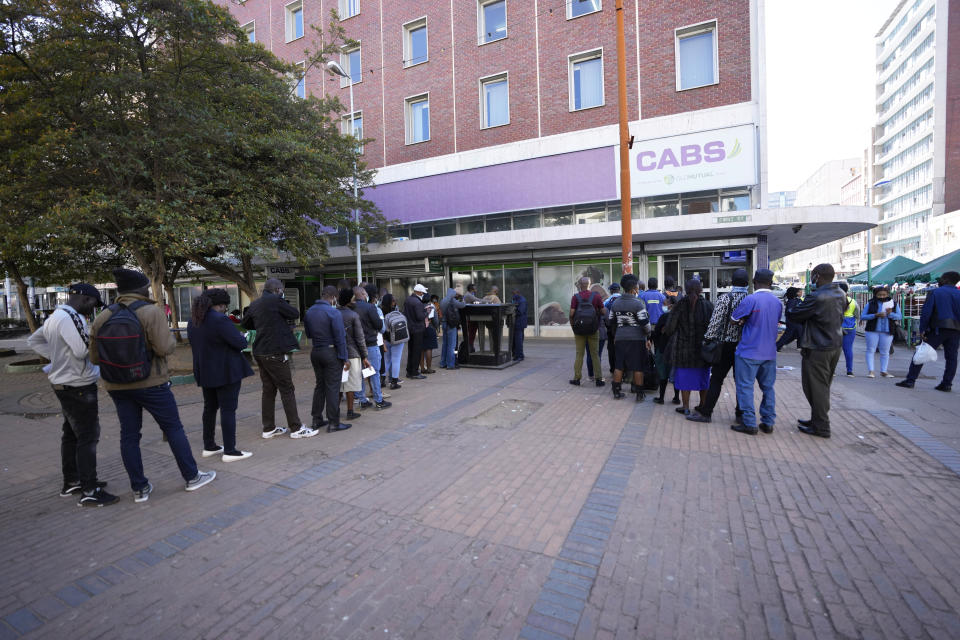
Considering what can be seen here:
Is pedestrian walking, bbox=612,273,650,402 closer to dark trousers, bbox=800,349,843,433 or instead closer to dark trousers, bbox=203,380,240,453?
dark trousers, bbox=800,349,843,433

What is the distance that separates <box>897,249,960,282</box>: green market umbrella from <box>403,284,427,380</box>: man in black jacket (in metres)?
15.1

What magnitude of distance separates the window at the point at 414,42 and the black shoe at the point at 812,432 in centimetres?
1953

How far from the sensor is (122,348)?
3.51 meters

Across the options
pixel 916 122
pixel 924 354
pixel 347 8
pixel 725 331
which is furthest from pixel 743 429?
pixel 916 122

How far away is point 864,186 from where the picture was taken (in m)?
81.4

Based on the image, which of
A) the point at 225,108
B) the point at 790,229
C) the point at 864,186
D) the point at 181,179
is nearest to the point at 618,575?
the point at 181,179

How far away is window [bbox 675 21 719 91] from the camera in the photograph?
14.7 meters

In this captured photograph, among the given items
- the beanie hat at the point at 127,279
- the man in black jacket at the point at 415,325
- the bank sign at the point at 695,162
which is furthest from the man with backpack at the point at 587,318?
the bank sign at the point at 695,162

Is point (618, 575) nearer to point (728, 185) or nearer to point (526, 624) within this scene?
point (526, 624)

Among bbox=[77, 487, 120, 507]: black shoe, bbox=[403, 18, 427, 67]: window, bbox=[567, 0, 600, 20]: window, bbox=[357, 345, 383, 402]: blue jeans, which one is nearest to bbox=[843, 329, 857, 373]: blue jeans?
bbox=[357, 345, 383, 402]: blue jeans

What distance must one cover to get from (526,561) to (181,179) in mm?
10331

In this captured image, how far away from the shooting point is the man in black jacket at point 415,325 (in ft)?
29.5

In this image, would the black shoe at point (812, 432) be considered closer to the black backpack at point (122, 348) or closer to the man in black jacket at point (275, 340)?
the man in black jacket at point (275, 340)

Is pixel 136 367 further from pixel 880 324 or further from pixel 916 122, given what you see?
pixel 916 122
